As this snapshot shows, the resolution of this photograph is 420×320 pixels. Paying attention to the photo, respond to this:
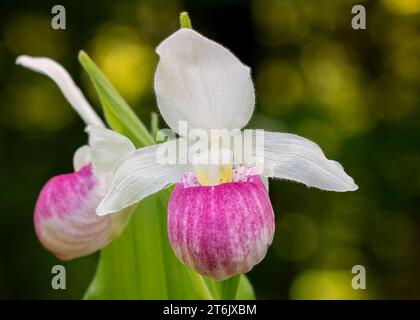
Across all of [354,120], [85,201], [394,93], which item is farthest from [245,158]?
[394,93]

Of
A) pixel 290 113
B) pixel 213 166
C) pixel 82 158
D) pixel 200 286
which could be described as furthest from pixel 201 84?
pixel 290 113

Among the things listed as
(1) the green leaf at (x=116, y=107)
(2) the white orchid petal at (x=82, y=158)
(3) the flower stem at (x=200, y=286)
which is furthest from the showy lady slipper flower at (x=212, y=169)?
(2) the white orchid petal at (x=82, y=158)

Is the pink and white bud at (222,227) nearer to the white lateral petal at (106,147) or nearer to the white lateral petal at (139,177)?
the white lateral petal at (139,177)

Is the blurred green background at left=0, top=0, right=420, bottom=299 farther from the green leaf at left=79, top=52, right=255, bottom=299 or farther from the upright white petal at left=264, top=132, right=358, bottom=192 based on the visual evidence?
the upright white petal at left=264, top=132, right=358, bottom=192

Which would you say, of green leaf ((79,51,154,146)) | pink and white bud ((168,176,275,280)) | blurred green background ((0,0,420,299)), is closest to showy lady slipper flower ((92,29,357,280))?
pink and white bud ((168,176,275,280))

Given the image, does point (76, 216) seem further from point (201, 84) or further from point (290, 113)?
point (290, 113)
